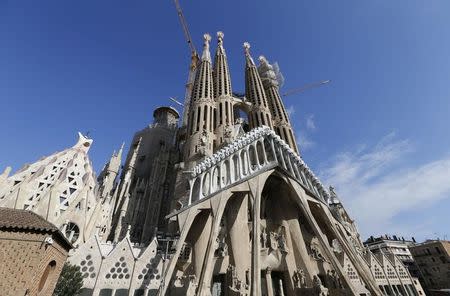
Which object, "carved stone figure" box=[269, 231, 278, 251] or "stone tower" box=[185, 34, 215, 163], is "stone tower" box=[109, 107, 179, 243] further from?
"carved stone figure" box=[269, 231, 278, 251]

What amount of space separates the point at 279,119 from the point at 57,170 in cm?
3022

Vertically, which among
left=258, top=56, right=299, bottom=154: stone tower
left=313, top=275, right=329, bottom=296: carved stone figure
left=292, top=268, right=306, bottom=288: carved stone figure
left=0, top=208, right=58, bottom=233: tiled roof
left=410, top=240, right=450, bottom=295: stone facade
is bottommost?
left=313, top=275, right=329, bottom=296: carved stone figure

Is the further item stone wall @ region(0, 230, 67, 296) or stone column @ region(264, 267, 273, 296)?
stone column @ region(264, 267, 273, 296)

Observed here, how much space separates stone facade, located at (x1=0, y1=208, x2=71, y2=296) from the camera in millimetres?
9328

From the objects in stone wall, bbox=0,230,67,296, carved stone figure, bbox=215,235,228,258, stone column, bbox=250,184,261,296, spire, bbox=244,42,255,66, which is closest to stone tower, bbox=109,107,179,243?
A: carved stone figure, bbox=215,235,228,258

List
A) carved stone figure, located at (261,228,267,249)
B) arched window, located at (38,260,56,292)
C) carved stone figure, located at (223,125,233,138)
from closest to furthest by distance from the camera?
arched window, located at (38,260,56,292)
carved stone figure, located at (261,228,267,249)
carved stone figure, located at (223,125,233,138)

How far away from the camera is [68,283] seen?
14.1 m

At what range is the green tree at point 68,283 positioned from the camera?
13.7 metres

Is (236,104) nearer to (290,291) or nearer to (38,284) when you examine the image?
(290,291)

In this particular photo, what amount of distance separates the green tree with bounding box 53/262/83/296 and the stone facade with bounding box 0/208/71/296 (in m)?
2.92

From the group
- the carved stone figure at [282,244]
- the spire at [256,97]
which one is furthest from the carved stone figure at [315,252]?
the spire at [256,97]

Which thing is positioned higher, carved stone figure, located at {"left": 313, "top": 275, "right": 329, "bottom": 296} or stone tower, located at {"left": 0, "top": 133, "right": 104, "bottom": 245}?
stone tower, located at {"left": 0, "top": 133, "right": 104, "bottom": 245}

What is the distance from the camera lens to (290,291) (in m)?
14.9

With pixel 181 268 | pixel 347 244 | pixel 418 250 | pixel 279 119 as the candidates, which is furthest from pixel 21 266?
pixel 418 250
